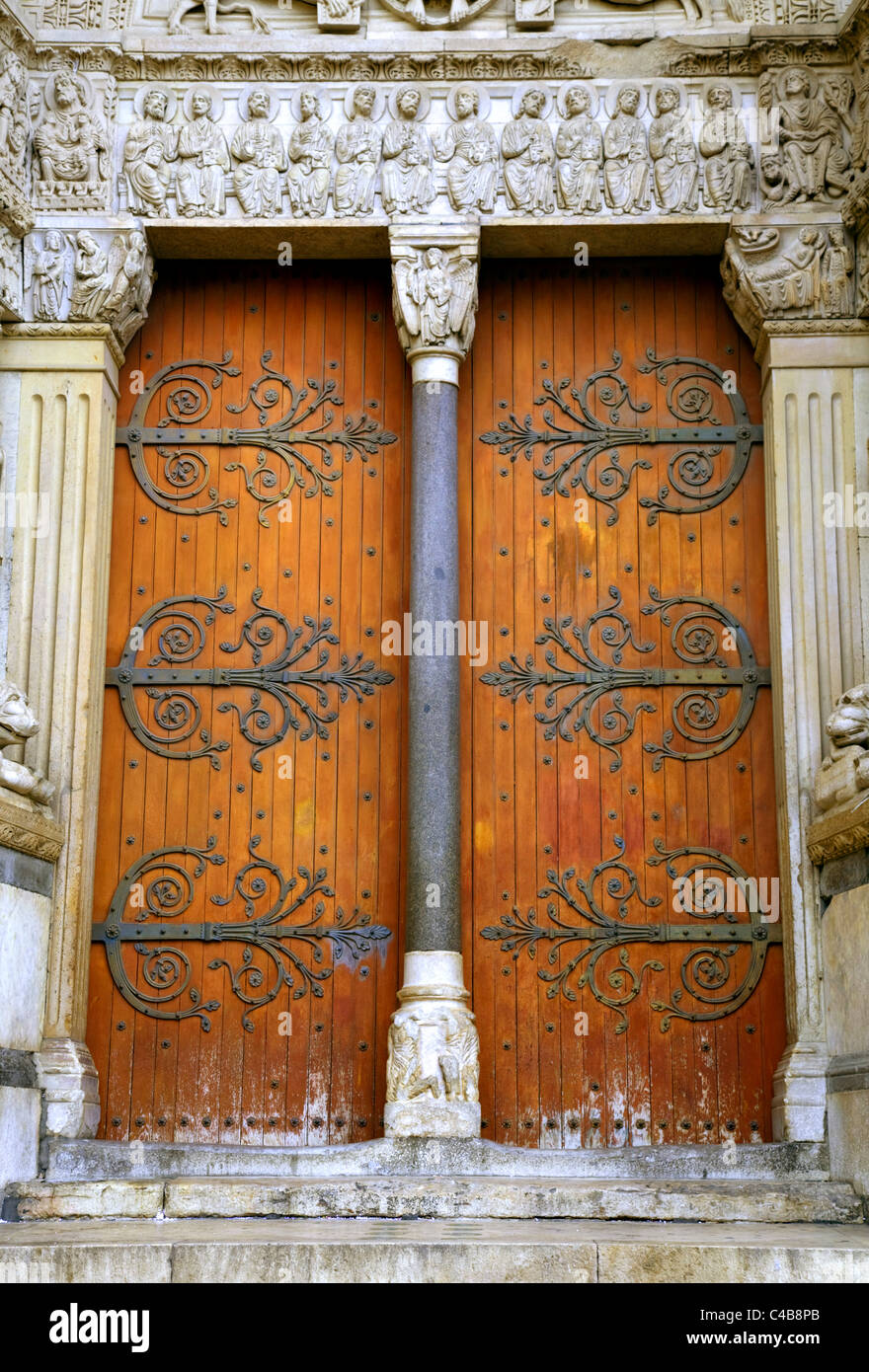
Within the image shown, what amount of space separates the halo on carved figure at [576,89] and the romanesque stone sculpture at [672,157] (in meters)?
0.26

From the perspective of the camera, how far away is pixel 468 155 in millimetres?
7262

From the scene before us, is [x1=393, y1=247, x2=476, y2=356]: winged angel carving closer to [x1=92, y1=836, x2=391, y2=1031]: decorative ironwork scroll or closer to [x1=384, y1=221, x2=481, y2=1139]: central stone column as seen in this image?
[x1=384, y1=221, x2=481, y2=1139]: central stone column

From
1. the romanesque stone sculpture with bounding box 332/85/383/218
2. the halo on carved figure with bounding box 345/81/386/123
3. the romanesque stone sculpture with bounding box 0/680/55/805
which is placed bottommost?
the romanesque stone sculpture with bounding box 0/680/55/805

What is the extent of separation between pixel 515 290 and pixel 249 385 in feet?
4.11

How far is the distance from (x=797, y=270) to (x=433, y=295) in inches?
59.5

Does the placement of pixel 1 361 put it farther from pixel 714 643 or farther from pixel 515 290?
pixel 714 643

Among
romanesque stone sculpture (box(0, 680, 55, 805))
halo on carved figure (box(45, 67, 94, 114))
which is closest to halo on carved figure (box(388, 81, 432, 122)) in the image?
halo on carved figure (box(45, 67, 94, 114))

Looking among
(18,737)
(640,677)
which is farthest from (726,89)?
(18,737)

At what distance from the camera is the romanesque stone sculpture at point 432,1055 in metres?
6.36

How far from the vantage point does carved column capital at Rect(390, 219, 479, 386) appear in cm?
716

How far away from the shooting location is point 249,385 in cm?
754

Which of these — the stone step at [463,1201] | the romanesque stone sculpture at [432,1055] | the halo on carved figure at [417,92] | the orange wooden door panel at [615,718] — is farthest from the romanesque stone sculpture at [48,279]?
the stone step at [463,1201]

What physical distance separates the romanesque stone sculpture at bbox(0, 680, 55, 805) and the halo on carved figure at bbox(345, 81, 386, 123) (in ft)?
9.40

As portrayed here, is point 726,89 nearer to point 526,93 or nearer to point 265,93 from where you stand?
point 526,93
